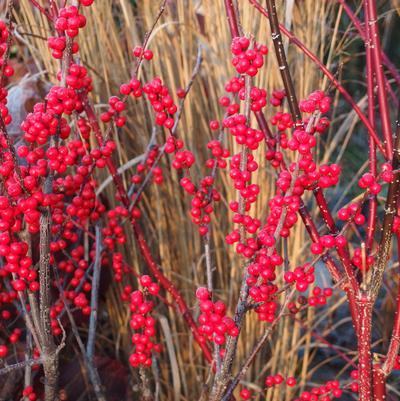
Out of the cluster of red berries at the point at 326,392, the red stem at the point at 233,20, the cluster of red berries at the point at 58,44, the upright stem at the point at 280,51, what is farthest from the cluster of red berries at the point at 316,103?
the cluster of red berries at the point at 326,392

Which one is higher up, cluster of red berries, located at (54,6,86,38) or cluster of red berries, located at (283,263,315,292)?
cluster of red berries, located at (54,6,86,38)

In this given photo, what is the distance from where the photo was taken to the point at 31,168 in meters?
0.68

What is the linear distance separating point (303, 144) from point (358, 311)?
19 centimetres

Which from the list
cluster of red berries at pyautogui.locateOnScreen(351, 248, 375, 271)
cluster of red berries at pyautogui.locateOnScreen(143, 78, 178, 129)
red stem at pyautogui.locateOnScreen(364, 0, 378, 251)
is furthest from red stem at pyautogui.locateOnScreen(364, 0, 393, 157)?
cluster of red berries at pyautogui.locateOnScreen(143, 78, 178, 129)

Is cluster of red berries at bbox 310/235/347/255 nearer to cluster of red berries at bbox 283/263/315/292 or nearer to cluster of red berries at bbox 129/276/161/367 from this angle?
cluster of red berries at bbox 283/263/315/292

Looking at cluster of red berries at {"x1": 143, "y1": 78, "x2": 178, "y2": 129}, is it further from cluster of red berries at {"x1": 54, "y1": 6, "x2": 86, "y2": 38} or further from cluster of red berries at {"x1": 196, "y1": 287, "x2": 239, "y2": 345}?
cluster of red berries at {"x1": 196, "y1": 287, "x2": 239, "y2": 345}

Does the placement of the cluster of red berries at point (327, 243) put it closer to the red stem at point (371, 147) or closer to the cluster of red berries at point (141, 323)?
the red stem at point (371, 147)

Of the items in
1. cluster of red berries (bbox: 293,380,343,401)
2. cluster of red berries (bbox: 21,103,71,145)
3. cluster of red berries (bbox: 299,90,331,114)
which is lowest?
cluster of red berries (bbox: 293,380,343,401)

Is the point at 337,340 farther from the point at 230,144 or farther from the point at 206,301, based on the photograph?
the point at 206,301

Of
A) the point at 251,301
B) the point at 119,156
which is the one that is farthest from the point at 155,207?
the point at 251,301

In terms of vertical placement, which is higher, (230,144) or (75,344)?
(230,144)

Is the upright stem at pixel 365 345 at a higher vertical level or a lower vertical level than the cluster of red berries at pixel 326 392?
higher

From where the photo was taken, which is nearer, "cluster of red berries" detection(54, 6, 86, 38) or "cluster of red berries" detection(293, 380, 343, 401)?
"cluster of red berries" detection(54, 6, 86, 38)

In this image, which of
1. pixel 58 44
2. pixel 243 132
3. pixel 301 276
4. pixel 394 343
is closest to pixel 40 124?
pixel 58 44
